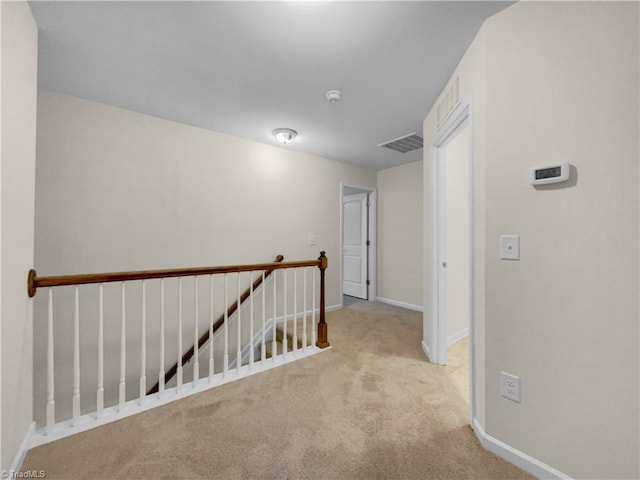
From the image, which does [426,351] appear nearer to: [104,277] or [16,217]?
[104,277]

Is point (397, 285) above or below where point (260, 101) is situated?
below

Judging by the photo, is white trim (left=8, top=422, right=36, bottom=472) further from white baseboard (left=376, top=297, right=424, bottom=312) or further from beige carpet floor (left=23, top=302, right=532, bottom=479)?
white baseboard (left=376, top=297, right=424, bottom=312)

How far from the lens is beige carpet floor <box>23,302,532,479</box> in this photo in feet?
4.27

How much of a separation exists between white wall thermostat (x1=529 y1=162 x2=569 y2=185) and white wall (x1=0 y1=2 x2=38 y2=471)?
2.41m

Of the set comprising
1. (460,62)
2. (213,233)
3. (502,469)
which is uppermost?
(460,62)

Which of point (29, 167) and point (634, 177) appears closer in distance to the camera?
point (634, 177)

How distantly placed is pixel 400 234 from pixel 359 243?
0.84 meters

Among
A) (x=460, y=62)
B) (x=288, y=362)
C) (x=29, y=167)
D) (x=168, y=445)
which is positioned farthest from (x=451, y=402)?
(x=29, y=167)

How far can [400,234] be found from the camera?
443 centimetres

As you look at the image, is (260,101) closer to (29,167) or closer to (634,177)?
(29,167)

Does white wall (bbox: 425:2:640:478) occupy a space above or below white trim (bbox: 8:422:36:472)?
above

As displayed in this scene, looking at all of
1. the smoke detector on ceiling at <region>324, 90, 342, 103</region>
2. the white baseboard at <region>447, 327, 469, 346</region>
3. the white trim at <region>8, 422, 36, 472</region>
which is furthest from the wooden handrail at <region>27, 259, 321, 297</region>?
the white baseboard at <region>447, 327, 469, 346</region>

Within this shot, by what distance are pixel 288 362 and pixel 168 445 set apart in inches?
43.8

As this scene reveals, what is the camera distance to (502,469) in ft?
4.30
